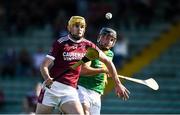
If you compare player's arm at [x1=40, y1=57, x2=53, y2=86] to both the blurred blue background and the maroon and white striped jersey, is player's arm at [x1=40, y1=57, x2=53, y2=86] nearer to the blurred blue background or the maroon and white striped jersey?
the maroon and white striped jersey

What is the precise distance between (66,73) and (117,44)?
8581 mm

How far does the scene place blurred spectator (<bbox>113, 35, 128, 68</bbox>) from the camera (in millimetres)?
20219

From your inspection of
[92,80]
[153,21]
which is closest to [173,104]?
[153,21]

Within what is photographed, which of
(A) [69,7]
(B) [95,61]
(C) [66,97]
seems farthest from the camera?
(A) [69,7]

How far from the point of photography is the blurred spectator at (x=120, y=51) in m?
20.2

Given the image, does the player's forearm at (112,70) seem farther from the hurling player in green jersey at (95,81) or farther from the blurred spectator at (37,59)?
the blurred spectator at (37,59)

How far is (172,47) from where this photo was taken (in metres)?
21.1

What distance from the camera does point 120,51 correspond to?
66.3ft

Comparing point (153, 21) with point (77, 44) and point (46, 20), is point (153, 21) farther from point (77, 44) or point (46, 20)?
point (77, 44)

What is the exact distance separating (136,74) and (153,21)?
190 cm

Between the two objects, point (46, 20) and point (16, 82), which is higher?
point (46, 20)

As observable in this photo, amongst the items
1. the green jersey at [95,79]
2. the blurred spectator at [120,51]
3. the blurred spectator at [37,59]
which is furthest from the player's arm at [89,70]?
the blurred spectator at [37,59]

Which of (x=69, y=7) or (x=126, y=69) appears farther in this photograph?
(x=69, y=7)

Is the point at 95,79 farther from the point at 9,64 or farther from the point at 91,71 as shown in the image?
the point at 9,64
